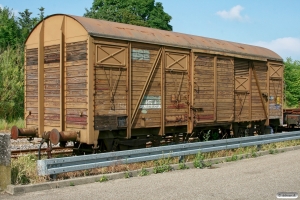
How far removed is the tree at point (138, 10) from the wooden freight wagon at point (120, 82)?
1565 inches

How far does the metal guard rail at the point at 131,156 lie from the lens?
742cm

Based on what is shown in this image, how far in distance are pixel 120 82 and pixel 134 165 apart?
2.23 meters

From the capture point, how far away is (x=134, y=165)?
9.27 m

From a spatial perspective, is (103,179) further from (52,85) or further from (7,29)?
(7,29)

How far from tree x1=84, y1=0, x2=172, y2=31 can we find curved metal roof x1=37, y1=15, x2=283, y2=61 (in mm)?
37825

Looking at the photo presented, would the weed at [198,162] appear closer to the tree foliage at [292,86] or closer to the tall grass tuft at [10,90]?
the tall grass tuft at [10,90]

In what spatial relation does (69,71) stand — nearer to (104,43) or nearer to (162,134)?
(104,43)

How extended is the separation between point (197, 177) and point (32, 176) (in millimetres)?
3402

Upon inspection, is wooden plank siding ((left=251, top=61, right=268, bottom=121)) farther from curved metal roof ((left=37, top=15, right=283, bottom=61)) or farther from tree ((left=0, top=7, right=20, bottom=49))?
tree ((left=0, top=7, right=20, bottom=49))

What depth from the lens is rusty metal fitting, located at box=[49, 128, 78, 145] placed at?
8945 millimetres

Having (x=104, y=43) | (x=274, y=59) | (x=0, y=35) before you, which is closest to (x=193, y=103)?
(x=104, y=43)

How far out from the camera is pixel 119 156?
28.2 feet

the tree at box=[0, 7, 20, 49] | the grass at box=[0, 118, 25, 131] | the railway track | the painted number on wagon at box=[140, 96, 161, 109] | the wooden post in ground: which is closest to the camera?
the wooden post in ground

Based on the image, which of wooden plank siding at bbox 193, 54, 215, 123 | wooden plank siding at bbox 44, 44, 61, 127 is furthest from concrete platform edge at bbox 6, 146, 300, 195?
wooden plank siding at bbox 193, 54, 215, 123
